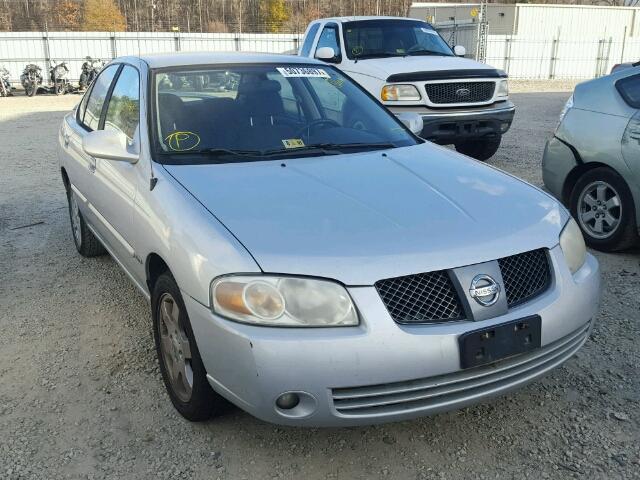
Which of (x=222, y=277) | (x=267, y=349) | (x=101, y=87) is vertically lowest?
(x=267, y=349)

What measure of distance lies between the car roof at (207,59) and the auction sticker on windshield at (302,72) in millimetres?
87

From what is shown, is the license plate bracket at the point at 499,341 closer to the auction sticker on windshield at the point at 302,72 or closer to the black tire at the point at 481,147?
the auction sticker on windshield at the point at 302,72

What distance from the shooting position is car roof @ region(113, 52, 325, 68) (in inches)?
149

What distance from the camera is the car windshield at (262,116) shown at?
10.9 feet

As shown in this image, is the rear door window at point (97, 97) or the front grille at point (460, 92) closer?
the rear door window at point (97, 97)

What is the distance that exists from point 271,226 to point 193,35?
25.3 metres

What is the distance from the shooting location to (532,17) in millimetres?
35906

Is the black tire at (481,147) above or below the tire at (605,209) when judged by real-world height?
below

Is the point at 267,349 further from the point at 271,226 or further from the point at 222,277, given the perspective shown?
the point at 271,226

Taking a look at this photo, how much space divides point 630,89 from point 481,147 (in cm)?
380

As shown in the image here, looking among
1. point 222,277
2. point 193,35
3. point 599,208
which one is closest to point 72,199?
point 222,277

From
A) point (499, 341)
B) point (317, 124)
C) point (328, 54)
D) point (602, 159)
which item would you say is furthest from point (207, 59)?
point (328, 54)

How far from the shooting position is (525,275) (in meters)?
2.53

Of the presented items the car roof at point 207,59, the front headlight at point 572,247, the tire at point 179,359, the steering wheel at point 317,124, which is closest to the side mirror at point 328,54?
the car roof at point 207,59
